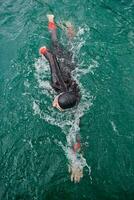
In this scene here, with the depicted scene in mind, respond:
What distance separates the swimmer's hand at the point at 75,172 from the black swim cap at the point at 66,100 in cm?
164

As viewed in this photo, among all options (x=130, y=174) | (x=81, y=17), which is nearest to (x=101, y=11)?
(x=81, y=17)

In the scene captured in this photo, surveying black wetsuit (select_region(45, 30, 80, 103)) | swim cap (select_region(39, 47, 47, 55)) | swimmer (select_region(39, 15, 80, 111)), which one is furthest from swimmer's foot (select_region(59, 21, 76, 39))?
swim cap (select_region(39, 47, 47, 55))

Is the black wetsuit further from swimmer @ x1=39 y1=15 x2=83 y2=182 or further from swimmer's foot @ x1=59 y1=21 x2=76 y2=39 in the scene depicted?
swimmer's foot @ x1=59 y1=21 x2=76 y2=39

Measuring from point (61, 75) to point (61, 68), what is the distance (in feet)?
2.07

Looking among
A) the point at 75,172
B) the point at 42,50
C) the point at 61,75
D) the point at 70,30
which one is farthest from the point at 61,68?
the point at 75,172

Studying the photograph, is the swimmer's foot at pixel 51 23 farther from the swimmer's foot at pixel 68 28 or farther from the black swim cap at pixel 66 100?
the black swim cap at pixel 66 100

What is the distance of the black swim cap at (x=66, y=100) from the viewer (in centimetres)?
919

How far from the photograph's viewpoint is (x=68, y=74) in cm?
1070

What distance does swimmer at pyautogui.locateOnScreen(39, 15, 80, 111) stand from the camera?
30.5 feet

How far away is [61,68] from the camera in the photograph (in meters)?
11.0

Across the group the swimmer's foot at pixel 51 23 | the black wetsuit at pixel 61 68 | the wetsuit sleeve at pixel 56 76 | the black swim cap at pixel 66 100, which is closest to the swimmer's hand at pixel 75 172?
the black swim cap at pixel 66 100

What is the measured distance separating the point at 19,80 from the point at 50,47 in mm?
1809

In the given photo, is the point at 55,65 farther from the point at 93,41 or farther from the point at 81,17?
the point at 81,17

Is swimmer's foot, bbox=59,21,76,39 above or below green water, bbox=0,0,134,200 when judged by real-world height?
above
